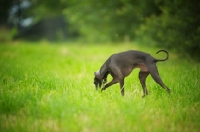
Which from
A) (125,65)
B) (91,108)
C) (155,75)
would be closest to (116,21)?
(125,65)

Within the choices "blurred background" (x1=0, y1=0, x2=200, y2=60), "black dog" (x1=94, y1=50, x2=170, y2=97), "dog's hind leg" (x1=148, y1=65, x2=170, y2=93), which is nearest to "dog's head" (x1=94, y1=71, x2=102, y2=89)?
"black dog" (x1=94, y1=50, x2=170, y2=97)

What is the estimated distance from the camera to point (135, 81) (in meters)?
7.01

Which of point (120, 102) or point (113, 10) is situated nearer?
point (120, 102)

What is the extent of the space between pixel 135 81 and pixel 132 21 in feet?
31.1

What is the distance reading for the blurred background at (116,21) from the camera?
10328mm

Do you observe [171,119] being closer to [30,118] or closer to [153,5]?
[30,118]

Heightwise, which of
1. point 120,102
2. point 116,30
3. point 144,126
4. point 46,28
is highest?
point 46,28

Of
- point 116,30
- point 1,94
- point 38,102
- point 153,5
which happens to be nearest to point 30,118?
point 38,102

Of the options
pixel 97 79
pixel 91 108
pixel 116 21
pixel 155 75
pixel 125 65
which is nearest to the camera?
pixel 91 108

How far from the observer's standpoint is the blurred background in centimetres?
1033

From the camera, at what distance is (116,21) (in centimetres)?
1631

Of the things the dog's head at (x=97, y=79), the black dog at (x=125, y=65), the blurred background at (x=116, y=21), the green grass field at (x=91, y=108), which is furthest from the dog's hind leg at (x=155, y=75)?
the blurred background at (x=116, y=21)

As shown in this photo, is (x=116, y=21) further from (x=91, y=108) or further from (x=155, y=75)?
(x=91, y=108)

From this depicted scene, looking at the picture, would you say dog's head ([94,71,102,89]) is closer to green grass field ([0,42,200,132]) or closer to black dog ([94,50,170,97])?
black dog ([94,50,170,97])
